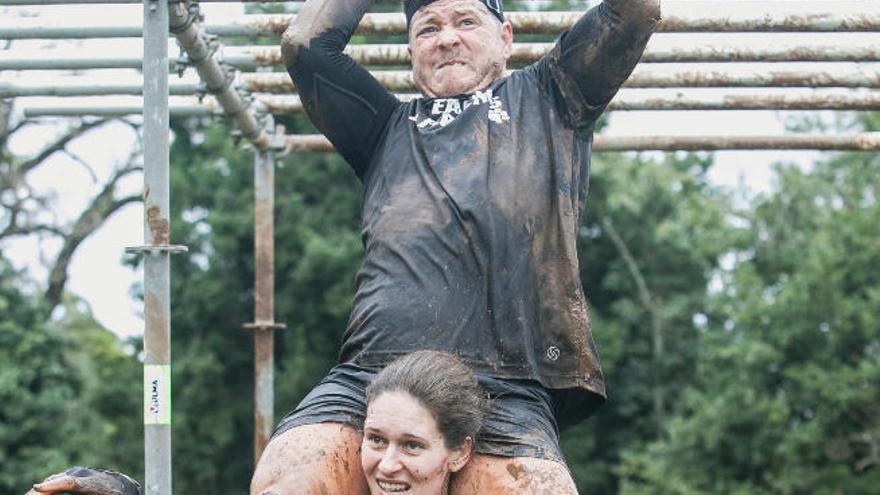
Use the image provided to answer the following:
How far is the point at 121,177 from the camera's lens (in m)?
25.6

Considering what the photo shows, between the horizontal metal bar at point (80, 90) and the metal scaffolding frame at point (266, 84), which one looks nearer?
the metal scaffolding frame at point (266, 84)

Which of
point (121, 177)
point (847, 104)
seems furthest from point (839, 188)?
point (847, 104)

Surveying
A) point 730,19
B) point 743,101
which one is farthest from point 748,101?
point 730,19

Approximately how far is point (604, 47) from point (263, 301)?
321 centimetres

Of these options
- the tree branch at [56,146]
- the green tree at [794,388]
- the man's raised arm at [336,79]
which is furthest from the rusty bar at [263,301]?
the tree branch at [56,146]

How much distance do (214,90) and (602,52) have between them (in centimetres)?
205

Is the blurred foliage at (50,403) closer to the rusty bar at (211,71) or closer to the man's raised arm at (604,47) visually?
the rusty bar at (211,71)

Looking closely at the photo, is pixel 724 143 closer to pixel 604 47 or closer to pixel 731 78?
pixel 731 78

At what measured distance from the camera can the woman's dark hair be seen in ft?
11.3

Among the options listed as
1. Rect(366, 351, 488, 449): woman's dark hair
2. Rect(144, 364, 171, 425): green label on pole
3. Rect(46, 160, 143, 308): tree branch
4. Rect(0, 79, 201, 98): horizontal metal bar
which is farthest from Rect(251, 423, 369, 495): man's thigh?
Rect(46, 160, 143, 308): tree branch

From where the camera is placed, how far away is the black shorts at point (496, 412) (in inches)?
139

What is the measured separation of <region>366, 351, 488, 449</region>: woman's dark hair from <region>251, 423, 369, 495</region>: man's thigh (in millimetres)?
138

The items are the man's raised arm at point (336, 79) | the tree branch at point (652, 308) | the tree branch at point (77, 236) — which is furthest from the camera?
the tree branch at point (77, 236)

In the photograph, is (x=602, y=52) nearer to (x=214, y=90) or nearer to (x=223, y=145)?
(x=214, y=90)
